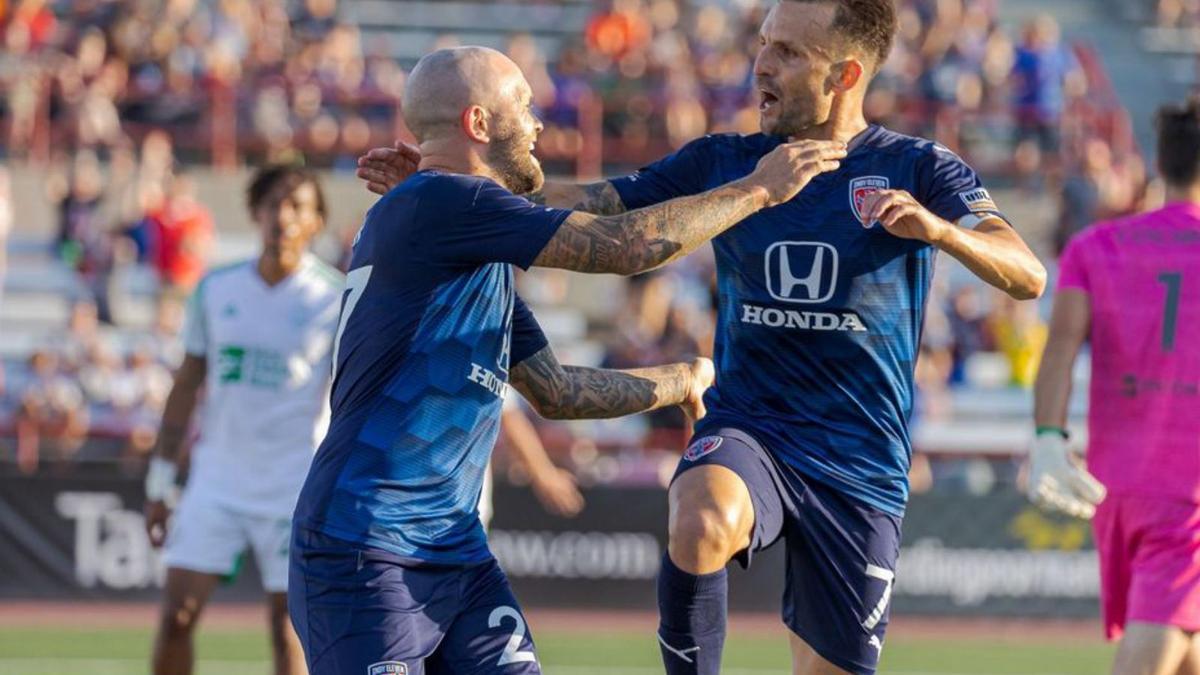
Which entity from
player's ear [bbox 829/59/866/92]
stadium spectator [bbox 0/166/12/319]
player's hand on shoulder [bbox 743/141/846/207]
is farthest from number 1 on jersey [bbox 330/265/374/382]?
stadium spectator [bbox 0/166/12/319]

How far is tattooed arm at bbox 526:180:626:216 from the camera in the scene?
6.57 m

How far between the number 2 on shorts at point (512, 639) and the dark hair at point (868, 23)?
2314 millimetres

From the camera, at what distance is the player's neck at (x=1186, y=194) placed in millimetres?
7152

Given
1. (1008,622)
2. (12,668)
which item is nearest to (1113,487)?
(12,668)

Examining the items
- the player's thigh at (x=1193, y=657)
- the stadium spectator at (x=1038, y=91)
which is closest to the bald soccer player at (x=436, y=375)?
the player's thigh at (x=1193, y=657)

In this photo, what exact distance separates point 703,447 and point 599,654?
7.49 meters

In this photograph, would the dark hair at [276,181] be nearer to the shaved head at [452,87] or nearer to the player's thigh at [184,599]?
the player's thigh at [184,599]

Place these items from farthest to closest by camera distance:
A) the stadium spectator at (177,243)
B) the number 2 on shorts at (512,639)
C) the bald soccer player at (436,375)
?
the stadium spectator at (177,243)
the number 2 on shorts at (512,639)
the bald soccer player at (436,375)

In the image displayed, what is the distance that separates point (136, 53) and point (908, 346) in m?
16.5

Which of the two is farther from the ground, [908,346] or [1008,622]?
[908,346]

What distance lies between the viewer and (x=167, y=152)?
20781mm

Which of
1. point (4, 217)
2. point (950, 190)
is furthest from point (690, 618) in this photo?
point (4, 217)

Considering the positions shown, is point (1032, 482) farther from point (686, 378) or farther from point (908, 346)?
point (686, 378)

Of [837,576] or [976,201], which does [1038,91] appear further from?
[837,576]
